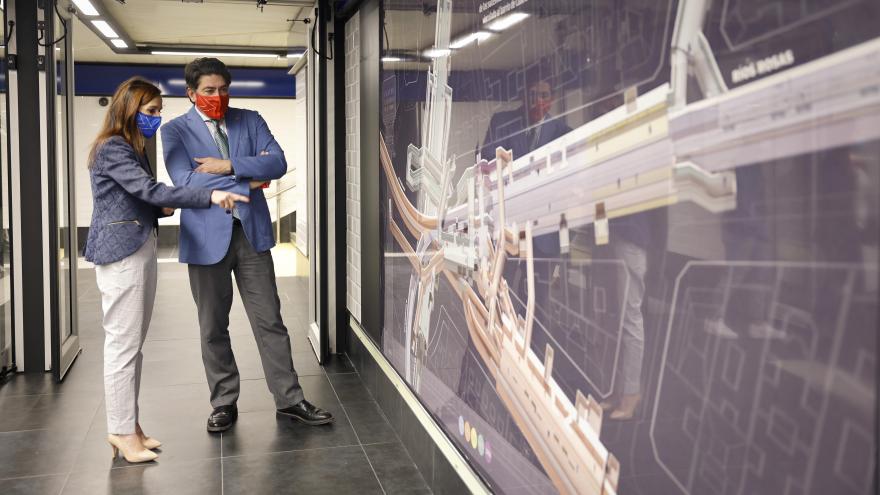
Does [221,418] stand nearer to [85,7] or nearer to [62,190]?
[62,190]

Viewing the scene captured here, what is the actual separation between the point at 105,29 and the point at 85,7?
1.96 meters

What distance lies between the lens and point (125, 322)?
3.29m

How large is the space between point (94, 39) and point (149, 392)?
23.8 ft

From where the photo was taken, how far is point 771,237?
1.12 meters

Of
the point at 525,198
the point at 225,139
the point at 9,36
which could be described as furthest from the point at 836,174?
the point at 9,36

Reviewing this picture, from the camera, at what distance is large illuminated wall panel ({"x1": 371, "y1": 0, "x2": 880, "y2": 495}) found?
39.8 inches

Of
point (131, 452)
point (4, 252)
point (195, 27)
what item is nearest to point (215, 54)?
point (195, 27)

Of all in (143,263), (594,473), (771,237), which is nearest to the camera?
(771,237)

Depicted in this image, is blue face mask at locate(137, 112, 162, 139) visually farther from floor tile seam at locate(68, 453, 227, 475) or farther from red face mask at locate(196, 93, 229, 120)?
floor tile seam at locate(68, 453, 227, 475)

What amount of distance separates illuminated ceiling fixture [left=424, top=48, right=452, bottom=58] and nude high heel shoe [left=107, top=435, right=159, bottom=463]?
1.86 m

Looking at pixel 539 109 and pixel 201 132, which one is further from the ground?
pixel 201 132

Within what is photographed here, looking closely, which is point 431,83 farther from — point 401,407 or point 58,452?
point 58,452

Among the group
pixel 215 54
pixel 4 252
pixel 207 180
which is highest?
pixel 215 54

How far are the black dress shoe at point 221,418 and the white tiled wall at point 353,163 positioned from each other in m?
1.06
